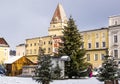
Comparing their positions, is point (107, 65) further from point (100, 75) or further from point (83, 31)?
point (83, 31)

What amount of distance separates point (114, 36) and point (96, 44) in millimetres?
6178

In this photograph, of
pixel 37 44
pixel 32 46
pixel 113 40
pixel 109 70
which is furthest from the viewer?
pixel 32 46

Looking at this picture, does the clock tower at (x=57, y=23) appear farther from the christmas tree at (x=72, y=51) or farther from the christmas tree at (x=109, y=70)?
the christmas tree at (x=109, y=70)

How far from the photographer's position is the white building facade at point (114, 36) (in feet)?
224

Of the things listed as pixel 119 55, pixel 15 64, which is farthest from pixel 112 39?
pixel 15 64

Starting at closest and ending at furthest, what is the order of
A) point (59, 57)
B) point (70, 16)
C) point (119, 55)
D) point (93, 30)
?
point (59, 57) → point (70, 16) → point (119, 55) → point (93, 30)

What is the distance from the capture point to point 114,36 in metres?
69.4

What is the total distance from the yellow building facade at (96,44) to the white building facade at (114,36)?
1651 millimetres

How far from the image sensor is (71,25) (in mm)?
40500

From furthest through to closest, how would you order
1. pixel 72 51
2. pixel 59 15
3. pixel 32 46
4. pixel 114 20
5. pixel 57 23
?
pixel 59 15 → pixel 57 23 → pixel 32 46 → pixel 114 20 → pixel 72 51

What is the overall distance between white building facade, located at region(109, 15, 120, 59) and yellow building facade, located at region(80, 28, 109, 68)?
1.65m

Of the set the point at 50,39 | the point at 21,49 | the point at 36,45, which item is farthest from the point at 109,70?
the point at 21,49

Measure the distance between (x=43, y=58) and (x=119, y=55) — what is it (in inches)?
1850

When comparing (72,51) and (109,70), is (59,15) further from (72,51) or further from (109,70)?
(109,70)
